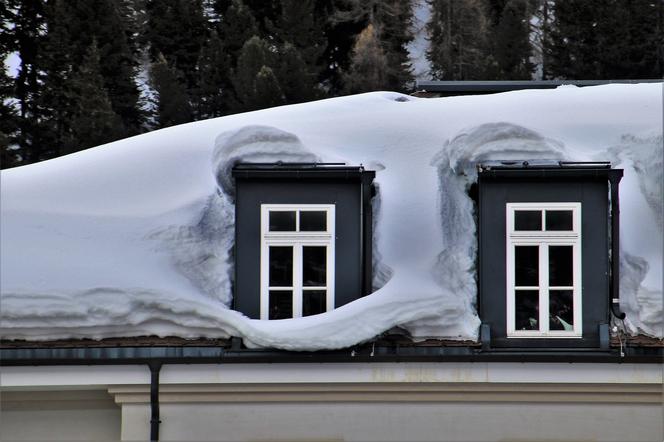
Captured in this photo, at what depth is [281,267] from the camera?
9.59 m

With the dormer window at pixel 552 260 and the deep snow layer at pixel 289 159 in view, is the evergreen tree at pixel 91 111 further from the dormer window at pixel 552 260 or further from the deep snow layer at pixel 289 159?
the dormer window at pixel 552 260

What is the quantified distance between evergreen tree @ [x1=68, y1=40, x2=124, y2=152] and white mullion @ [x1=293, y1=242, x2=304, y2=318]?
1783cm

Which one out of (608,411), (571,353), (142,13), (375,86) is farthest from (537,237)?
(142,13)

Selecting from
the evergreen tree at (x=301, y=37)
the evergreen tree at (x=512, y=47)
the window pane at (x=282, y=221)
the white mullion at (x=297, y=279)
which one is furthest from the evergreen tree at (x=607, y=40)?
the white mullion at (x=297, y=279)

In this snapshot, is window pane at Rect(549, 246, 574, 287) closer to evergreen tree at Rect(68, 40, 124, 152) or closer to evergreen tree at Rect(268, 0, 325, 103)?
evergreen tree at Rect(68, 40, 124, 152)

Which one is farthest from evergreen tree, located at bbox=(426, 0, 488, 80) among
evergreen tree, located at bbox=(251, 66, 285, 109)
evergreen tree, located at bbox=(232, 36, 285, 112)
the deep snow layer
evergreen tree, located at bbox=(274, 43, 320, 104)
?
the deep snow layer

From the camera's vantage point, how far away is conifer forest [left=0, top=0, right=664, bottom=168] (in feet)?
95.0

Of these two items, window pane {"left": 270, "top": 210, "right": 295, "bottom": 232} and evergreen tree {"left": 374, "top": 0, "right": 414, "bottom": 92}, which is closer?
window pane {"left": 270, "top": 210, "right": 295, "bottom": 232}

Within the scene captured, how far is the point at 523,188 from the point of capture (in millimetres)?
9578

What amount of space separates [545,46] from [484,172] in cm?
2542

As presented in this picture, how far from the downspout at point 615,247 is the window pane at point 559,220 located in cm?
43

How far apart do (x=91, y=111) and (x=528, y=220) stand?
19.9 meters

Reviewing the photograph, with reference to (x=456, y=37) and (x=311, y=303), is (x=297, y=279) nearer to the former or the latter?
(x=311, y=303)

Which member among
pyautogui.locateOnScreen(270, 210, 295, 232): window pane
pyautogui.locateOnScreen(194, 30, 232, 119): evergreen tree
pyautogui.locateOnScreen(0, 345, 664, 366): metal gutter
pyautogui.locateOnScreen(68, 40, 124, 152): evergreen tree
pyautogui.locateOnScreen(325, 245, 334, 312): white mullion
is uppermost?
pyautogui.locateOnScreen(194, 30, 232, 119): evergreen tree
